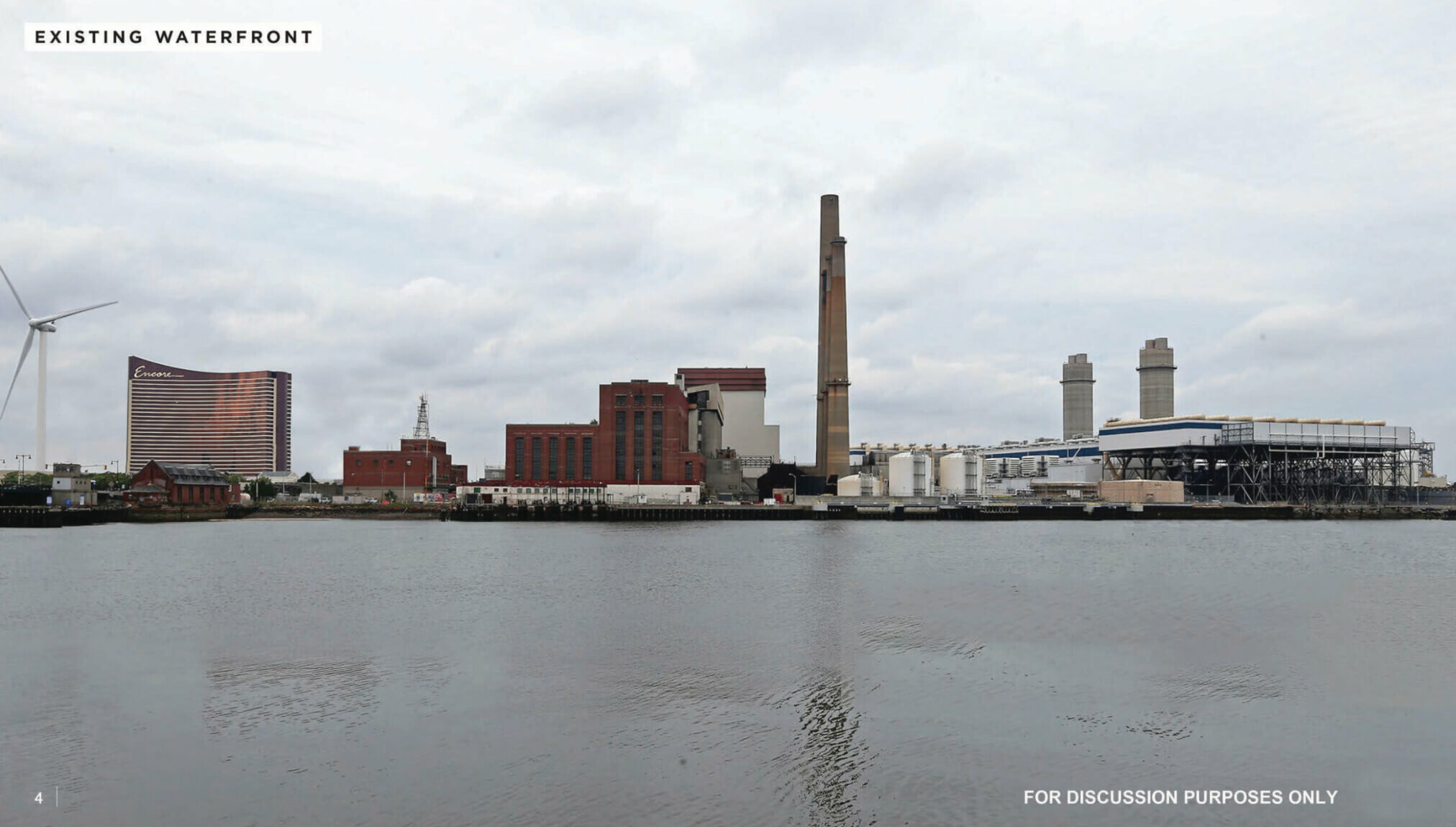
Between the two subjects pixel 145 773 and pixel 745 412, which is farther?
pixel 745 412

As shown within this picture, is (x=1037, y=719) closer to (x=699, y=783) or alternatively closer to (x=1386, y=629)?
(x=699, y=783)

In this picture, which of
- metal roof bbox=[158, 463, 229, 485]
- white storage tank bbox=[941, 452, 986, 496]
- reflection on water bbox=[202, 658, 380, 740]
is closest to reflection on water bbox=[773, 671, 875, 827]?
reflection on water bbox=[202, 658, 380, 740]

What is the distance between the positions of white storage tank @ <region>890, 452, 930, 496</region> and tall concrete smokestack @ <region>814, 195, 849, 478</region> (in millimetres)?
7696

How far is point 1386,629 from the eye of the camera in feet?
102

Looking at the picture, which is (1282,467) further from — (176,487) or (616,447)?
(176,487)

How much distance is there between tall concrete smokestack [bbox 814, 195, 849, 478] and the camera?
128 metres

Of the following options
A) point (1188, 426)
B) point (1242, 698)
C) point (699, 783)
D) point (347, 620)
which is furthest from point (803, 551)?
point (1188, 426)

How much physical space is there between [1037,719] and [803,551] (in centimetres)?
4435

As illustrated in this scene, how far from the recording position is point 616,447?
11844cm

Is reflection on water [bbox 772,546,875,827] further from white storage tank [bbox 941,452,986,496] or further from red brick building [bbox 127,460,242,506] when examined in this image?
white storage tank [bbox 941,452,986,496]

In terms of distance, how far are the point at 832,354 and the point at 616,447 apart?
31302 millimetres

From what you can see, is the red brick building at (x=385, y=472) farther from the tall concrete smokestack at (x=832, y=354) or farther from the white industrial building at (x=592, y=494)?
the tall concrete smokestack at (x=832, y=354)

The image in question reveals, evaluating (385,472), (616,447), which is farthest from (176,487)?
(616,447)

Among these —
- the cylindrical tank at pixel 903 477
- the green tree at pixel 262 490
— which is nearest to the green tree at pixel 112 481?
the green tree at pixel 262 490
